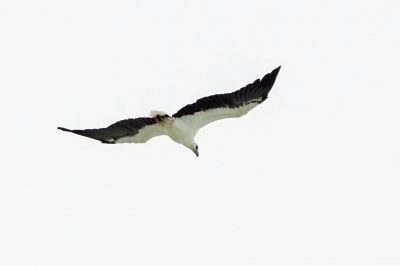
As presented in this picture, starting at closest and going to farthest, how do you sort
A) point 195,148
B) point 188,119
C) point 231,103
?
point 231,103, point 188,119, point 195,148

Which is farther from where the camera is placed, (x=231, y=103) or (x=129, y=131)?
(x=129, y=131)

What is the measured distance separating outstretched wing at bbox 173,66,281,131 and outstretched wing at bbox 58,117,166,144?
0.52 metres

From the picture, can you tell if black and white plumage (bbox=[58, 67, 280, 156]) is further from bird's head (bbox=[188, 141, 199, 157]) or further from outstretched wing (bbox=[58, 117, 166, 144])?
bird's head (bbox=[188, 141, 199, 157])

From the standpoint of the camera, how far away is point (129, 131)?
23500 mm

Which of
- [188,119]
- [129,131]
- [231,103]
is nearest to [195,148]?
[188,119]

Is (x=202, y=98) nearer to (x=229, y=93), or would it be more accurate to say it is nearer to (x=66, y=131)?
(x=229, y=93)

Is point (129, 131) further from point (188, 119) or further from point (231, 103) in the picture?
→ point (231, 103)

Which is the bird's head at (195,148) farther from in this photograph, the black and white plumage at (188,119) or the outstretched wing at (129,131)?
the outstretched wing at (129,131)

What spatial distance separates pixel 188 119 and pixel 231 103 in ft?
3.43

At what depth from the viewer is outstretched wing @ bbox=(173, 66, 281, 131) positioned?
2281cm

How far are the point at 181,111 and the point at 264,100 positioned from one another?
5.62ft

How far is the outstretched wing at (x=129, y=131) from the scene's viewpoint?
910 inches

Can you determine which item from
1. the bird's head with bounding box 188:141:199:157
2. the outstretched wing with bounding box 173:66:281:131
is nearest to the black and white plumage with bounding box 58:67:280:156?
the outstretched wing with bounding box 173:66:281:131

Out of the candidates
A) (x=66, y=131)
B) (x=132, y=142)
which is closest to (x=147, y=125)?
(x=132, y=142)
